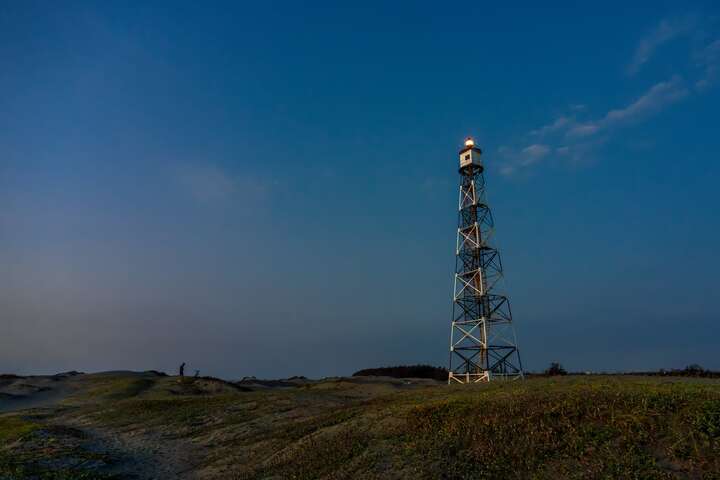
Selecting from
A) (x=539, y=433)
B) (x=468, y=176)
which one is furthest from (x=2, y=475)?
(x=468, y=176)

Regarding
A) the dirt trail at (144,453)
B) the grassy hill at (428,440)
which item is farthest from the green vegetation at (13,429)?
the dirt trail at (144,453)

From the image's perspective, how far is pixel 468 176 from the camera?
140ft

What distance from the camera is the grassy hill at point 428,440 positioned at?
1160 cm

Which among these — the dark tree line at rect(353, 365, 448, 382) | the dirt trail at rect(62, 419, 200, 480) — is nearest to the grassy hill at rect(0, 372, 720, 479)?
the dirt trail at rect(62, 419, 200, 480)

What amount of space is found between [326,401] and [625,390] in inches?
825

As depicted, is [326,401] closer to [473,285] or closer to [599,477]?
[473,285]

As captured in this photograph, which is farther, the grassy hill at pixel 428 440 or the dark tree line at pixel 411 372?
the dark tree line at pixel 411 372

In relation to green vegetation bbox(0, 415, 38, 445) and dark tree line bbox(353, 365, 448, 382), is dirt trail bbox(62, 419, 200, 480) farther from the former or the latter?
dark tree line bbox(353, 365, 448, 382)

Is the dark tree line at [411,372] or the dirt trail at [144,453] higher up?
the dark tree line at [411,372]

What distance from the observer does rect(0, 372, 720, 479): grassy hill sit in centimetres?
1160

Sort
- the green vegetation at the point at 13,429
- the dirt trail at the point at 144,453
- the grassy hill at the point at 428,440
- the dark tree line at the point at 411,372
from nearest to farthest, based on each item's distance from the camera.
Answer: the grassy hill at the point at 428,440, the dirt trail at the point at 144,453, the green vegetation at the point at 13,429, the dark tree line at the point at 411,372

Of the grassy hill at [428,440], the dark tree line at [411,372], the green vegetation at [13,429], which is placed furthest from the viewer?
the dark tree line at [411,372]

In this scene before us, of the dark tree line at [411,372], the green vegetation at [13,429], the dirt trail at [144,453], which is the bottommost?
the dirt trail at [144,453]

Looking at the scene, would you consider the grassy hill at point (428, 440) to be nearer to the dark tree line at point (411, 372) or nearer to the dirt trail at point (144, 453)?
the dirt trail at point (144, 453)
